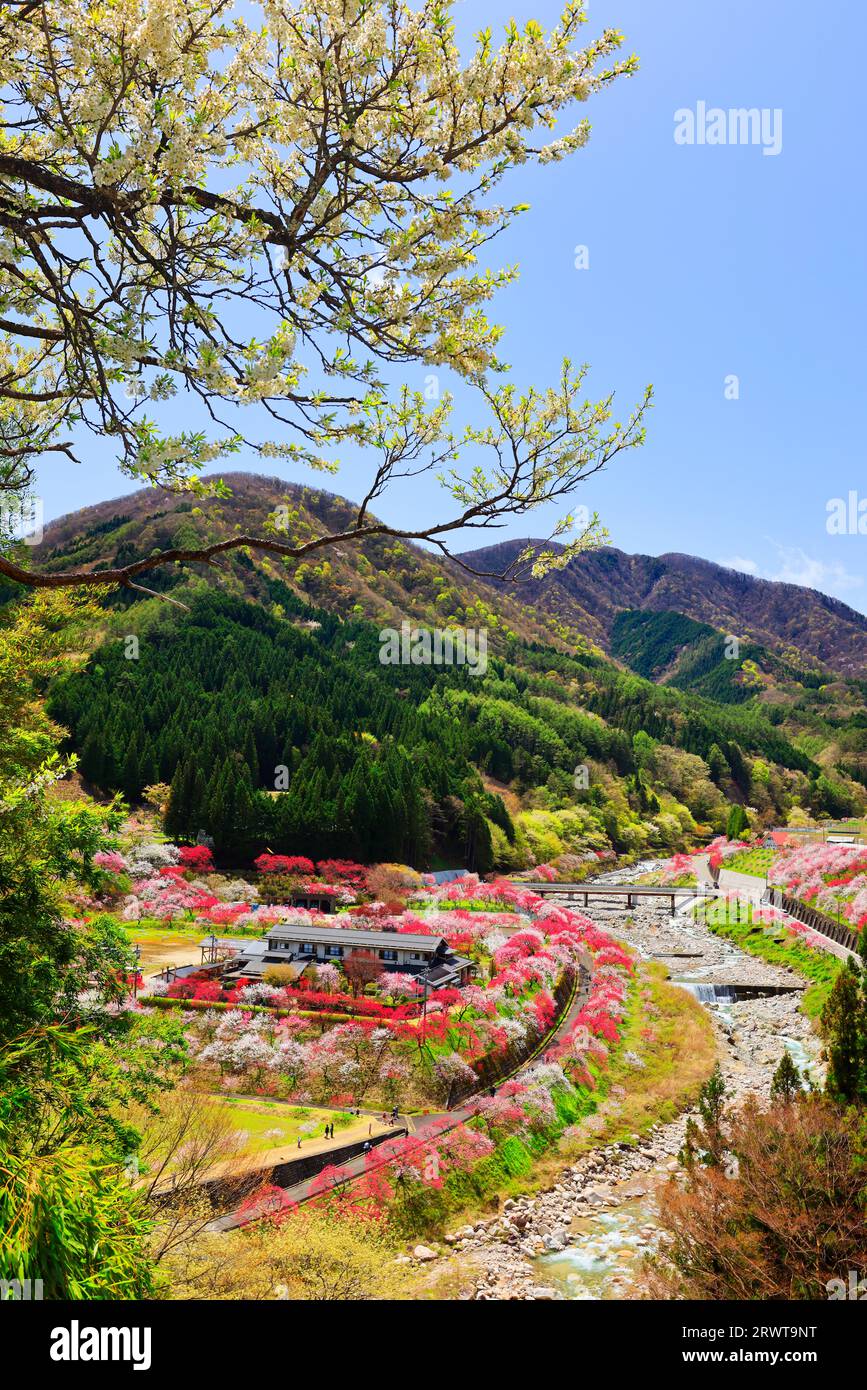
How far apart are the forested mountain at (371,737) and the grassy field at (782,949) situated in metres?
16.9

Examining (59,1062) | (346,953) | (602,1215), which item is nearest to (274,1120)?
(602,1215)

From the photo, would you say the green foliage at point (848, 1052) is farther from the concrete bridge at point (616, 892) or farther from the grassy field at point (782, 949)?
the concrete bridge at point (616, 892)

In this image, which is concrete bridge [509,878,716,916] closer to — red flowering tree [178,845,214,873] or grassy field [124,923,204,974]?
red flowering tree [178,845,214,873]

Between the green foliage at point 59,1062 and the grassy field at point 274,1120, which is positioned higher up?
the green foliage at point 59,1062

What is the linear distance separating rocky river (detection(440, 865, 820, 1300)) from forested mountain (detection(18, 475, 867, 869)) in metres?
13.6

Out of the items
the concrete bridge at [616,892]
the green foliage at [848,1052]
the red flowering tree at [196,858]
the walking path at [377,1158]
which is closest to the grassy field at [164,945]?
the red flowering tree at [196,858]

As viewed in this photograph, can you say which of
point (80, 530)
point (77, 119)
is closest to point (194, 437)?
point (77, 119)

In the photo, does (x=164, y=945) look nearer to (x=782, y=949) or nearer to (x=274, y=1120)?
(x=274, y=1120)

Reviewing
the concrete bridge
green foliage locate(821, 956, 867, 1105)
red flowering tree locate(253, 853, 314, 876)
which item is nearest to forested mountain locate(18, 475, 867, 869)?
red flowering tree locate(253, 853, 314, 876)

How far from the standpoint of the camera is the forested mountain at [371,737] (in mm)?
46938

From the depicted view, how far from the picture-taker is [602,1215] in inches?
593

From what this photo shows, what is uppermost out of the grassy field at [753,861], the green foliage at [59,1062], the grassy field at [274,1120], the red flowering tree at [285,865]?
the green foliage at [59,1062]

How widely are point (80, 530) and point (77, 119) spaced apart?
6939 inches

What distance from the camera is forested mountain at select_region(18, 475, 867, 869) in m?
46.9
